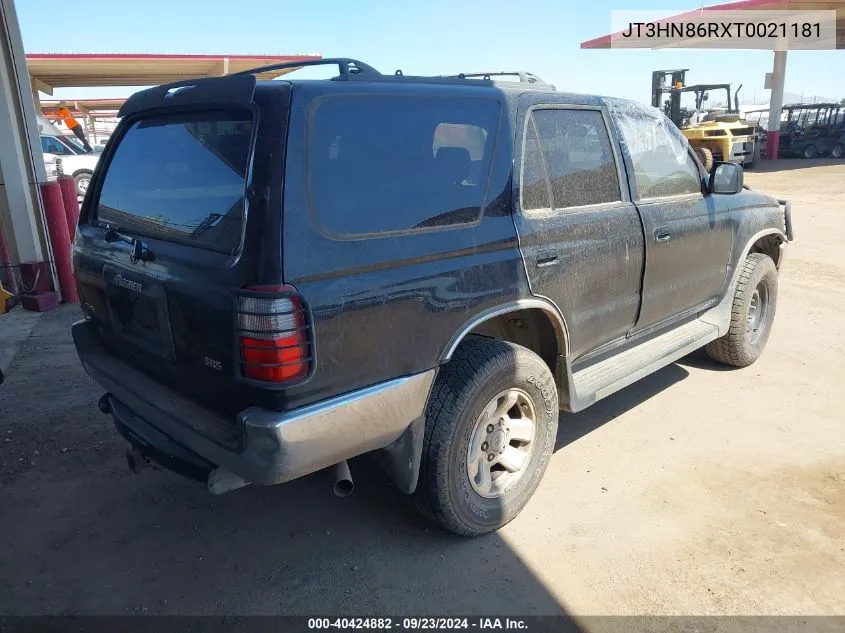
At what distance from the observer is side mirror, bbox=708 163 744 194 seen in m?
4.04

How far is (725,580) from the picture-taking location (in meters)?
2.71

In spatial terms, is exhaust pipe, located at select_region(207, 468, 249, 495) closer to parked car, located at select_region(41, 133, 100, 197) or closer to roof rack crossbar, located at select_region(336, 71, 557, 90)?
roof rack crossbar, located at select_region(336, 71, 557, 90)

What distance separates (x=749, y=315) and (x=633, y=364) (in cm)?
192

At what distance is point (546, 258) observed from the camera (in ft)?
9.78

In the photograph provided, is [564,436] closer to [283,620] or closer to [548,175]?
[548,175]

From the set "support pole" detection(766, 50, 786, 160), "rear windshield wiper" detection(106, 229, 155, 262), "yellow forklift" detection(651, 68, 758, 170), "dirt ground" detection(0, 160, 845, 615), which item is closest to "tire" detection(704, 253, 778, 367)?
"dirt ground" detection(0, 160, 845, 615)

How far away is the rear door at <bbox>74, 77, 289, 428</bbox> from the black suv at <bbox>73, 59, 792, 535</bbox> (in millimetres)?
11

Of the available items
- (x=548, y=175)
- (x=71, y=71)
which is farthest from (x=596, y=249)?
(x=71, y=71)

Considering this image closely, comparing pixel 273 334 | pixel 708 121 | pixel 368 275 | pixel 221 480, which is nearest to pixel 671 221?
pixel 368 275

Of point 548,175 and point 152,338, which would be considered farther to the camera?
point 548,175

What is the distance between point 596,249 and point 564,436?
1.30m

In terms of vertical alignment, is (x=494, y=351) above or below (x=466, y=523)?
above

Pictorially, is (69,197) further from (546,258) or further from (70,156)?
(70,156)

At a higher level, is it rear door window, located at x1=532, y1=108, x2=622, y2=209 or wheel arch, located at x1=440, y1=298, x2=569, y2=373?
rear door window, located at x1=532, y1=108, x2=622, y2=209
